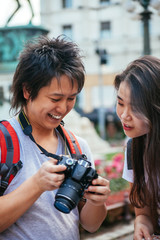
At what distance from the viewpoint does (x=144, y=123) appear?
196cm

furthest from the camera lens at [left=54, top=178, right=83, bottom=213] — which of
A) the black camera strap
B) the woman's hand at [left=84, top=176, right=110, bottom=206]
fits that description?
the black camera strap

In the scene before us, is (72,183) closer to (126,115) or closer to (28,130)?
(28,130)

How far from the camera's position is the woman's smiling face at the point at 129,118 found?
196cm

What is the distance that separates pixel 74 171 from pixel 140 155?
0.57 metres

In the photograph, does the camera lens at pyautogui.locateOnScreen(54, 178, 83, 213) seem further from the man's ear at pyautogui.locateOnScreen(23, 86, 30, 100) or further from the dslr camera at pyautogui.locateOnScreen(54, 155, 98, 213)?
the man's ear at pyautogui.locateOnScreen(23, 86, 30, 100)

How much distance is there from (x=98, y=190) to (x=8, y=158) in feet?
1.54

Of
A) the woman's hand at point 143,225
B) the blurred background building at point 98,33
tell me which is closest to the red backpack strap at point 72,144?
the woman's hand at point 143,225

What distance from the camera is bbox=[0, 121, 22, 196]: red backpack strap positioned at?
5.51ft

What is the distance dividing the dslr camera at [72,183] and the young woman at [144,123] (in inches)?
16.6

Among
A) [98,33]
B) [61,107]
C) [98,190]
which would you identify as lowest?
[98,33]

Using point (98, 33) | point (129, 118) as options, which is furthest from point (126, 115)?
point (98, 33)

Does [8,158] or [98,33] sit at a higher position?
[8,158]

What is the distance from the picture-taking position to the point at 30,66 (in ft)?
6.16

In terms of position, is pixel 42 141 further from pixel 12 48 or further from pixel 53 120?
pixel 12 48
